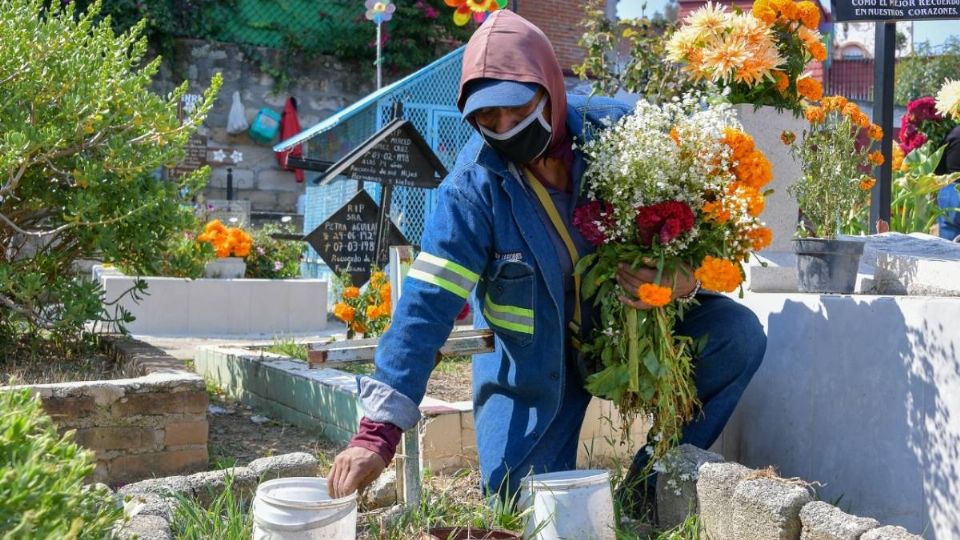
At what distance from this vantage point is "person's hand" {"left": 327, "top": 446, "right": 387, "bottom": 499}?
8.94 ft

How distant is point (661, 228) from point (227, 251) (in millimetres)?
6340

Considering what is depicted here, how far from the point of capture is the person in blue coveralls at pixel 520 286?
3119 mm

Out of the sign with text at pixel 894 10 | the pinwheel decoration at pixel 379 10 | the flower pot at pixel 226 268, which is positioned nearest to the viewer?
the sign with text at pixel 894 10

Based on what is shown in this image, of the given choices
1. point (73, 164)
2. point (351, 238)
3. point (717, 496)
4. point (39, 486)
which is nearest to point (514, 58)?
point (717, 496)

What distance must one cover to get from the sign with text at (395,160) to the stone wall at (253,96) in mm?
7487

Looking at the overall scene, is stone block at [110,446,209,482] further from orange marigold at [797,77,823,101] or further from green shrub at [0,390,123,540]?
orange marigold at [797,77,823,101]

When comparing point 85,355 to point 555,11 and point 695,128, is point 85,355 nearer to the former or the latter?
point 695,128

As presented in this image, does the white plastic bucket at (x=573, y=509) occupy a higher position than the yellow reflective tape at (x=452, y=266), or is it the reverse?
the yellow reflective tape at (x=452, y=266)

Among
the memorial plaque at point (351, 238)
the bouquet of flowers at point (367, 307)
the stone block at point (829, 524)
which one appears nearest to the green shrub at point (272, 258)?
the memorial plaque at point (351, 238)

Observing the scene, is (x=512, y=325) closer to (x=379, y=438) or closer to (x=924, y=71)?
(x=379, y=438)

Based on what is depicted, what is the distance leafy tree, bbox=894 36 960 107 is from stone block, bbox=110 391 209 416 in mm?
21773

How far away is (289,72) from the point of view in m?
14.6

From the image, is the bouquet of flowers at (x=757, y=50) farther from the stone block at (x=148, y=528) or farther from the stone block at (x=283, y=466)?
the stone block at (x=148, y=528)

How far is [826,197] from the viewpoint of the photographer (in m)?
3.74
